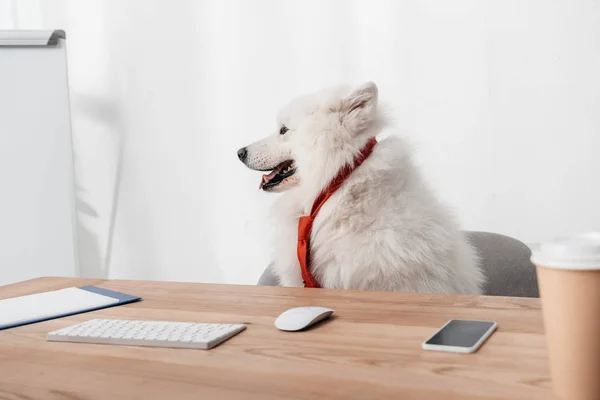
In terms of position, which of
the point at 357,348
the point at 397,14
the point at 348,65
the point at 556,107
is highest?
the point at 397,14

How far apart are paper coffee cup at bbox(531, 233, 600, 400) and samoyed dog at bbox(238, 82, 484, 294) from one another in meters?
0.80

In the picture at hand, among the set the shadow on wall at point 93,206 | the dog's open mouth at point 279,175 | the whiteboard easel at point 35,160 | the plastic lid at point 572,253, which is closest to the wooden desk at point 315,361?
the plastic lid at point 572,253

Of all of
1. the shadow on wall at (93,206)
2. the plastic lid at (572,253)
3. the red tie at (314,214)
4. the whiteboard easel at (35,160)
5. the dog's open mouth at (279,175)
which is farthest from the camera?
the shadow on wall at (93,206)

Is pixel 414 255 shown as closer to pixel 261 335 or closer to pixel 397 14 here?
pixel 261 335

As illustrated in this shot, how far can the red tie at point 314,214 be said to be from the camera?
1465 millimetres

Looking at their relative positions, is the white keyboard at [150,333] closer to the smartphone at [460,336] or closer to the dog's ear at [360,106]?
the smartphone at [460,336]

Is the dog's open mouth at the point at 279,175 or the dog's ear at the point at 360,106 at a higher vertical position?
the dog's ear at the point at 360,106

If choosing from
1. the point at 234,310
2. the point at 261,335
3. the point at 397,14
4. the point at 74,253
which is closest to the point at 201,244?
the point at 74,253

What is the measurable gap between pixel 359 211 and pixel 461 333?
26.0 inches

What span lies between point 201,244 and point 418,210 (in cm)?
177

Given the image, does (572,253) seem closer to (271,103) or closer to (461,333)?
(461,333)

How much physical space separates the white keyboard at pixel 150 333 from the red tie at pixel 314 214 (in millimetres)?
559

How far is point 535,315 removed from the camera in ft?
2.88

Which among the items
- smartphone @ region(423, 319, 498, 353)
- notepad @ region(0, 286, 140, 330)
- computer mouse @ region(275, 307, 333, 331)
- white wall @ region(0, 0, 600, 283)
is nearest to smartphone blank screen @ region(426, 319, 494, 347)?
smartphone @ region(423, 319, 498, 353)
